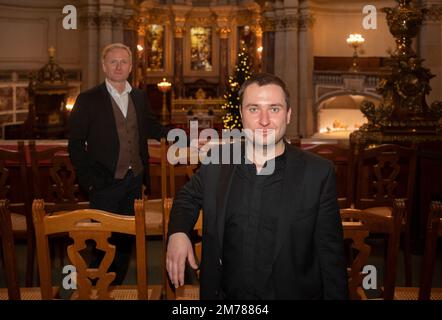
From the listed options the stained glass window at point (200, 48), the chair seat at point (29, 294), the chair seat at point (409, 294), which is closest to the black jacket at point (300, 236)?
the chair seat at point (409, 294)

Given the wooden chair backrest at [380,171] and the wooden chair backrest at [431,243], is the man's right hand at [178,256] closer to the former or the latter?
the wooden chair backrest at [431,243]

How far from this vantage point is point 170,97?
2178cm

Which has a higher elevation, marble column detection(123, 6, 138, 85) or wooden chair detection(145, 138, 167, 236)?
marble column detection(123, 6, 138, 85)

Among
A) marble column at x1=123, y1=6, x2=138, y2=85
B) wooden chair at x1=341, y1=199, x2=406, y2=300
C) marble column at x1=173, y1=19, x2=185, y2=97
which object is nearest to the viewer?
wooden chair at x1=341, y1=199, x2=406, y2=300

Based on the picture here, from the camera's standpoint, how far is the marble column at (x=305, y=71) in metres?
18.0

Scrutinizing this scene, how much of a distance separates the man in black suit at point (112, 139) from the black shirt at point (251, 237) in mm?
2181

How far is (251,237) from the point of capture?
2.54 m

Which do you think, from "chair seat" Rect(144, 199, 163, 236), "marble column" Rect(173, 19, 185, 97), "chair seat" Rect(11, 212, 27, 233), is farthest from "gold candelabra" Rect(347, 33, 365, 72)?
"chair seat" Rect(11, 212, 27, 233)

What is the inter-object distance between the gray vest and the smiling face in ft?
7.29

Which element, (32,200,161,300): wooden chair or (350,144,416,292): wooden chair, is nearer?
(32,200,161,300): wooden chair

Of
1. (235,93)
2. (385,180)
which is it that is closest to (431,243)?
(385,180)

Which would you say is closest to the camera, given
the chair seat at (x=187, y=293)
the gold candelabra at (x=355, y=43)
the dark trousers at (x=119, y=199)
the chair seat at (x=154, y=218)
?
the chair seat at (x=187, y=293)

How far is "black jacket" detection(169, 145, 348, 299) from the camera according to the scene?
252cm

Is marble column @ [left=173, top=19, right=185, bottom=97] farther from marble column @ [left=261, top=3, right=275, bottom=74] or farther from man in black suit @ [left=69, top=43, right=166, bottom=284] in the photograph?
man in black suit @ [left=69, top=43, right=166, bottom=284]
